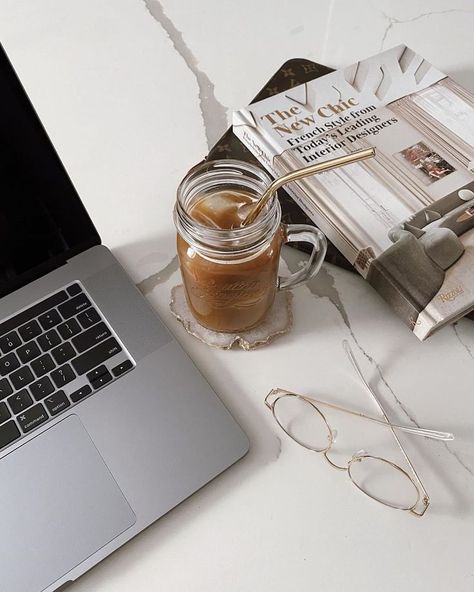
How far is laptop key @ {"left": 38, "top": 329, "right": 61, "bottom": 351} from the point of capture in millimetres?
493

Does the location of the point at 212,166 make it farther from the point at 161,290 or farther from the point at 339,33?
the point at 339,33

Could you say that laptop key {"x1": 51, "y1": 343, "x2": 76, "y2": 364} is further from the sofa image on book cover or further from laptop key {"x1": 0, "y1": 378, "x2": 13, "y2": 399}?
the sofa image on book cover

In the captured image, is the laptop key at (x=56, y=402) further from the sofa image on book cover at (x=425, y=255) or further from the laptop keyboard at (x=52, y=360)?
the sofa image on book cover at (x=425, y=255)

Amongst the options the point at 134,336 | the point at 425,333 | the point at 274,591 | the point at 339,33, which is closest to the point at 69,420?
the point at 134,336

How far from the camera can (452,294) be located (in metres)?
0.49

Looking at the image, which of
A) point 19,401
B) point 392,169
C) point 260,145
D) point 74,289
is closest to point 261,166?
point 260,145

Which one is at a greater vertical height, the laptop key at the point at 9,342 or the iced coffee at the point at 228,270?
the iced coffee at the point at 228,270

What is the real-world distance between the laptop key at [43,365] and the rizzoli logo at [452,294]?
36 cm

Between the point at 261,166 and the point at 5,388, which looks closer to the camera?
the point at 5,388

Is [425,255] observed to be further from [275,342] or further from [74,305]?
[74,305]

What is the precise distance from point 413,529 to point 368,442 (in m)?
0.08

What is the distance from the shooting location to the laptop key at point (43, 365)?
0.48 meters

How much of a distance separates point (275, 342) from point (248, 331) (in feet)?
0.09

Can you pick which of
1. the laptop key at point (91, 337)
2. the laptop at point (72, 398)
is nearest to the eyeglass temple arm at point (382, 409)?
the laptop at point (72, 398)
